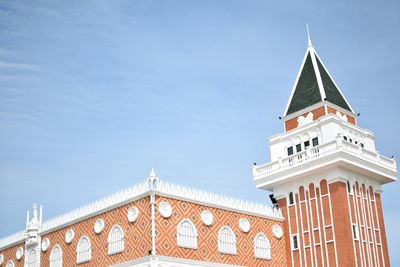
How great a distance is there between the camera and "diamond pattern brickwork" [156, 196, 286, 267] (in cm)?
3020

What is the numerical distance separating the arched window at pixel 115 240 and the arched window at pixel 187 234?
3.21m

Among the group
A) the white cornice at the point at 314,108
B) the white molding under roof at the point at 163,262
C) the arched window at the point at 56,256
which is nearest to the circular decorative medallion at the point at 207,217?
the white molding under roof at the point at 163,262

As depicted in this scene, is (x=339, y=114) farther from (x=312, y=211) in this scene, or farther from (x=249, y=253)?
(x=249, y=253)

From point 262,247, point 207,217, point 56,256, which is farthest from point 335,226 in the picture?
point 56,256

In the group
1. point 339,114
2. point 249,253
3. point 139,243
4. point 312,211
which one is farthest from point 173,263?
point 339,114

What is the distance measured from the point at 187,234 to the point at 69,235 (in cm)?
836

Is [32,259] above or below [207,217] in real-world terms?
below

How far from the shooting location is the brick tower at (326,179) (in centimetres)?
3434

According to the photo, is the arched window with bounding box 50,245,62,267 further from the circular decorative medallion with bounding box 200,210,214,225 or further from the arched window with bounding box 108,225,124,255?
the circular decorative medallion with bounding box 200,210,214,225

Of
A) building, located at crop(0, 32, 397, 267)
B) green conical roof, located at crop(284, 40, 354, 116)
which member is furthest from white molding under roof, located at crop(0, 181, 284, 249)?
green conical roof, located at crop(284, 40, 354, 116)

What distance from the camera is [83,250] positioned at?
111ft

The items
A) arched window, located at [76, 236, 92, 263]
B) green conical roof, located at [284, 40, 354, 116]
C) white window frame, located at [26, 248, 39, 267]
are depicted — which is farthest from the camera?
green conical roof, located at [284, 40, 354, 116]

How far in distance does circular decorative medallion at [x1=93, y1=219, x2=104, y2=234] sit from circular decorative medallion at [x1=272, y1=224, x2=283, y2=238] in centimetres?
1081

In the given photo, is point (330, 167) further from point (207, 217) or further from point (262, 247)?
point (207, 217)
